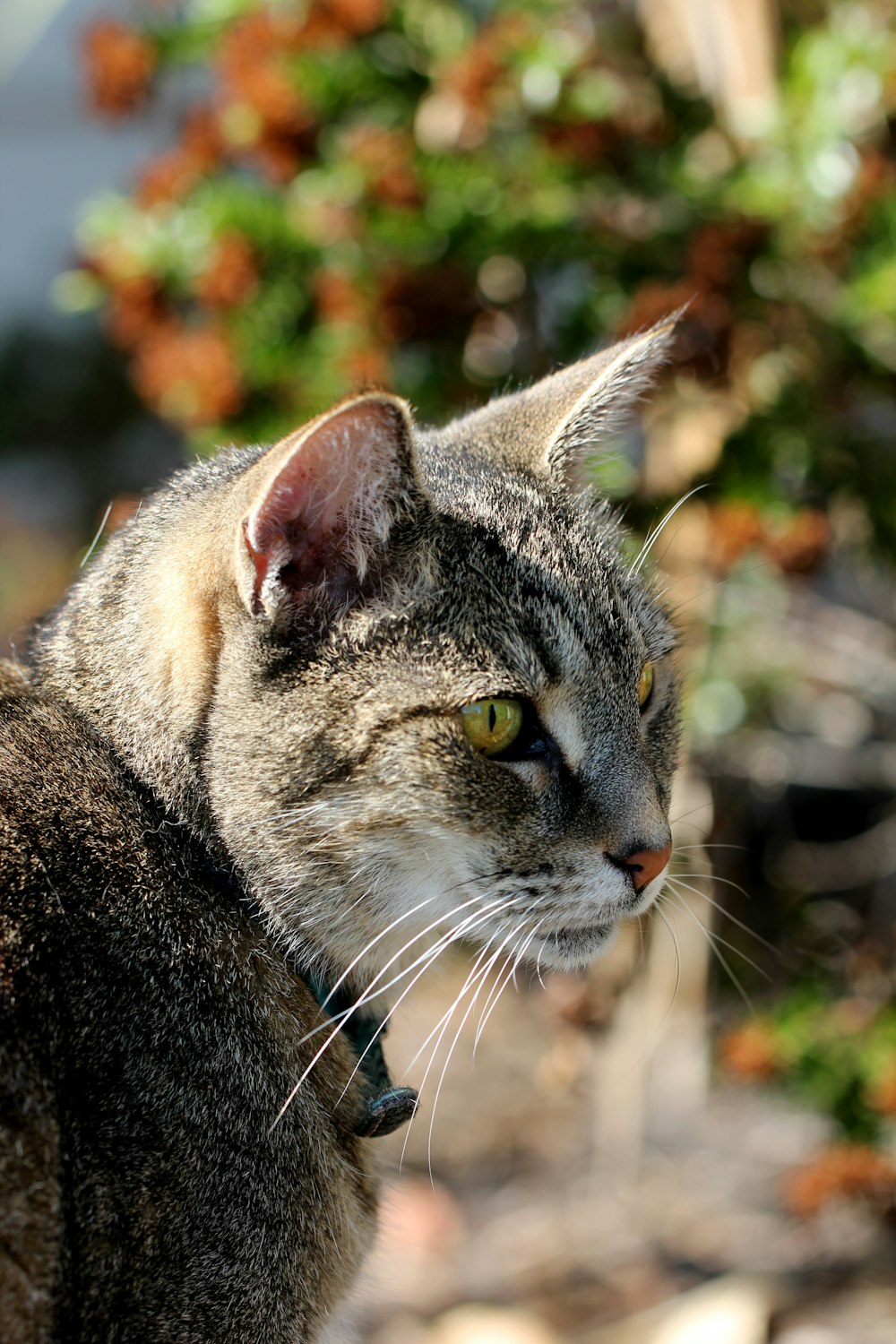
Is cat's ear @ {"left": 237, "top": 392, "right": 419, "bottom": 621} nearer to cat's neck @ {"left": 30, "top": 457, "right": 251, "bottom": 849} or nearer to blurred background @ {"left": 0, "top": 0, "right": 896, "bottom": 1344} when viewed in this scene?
cat's neck @ {"left": 30, "top": 457, "right": 251, "bottom": 849}

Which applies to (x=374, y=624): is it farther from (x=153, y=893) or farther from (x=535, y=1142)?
(x=535, y=1142)

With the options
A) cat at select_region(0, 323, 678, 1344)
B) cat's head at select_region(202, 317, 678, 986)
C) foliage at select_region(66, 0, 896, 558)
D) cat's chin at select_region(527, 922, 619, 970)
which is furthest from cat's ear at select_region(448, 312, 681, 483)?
cat's chin at select_region(527, 922, 619, 970)

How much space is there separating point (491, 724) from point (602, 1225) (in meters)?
2.23

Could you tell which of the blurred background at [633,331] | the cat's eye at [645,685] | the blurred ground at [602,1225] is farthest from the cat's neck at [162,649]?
the blurred ground at [602,1225]

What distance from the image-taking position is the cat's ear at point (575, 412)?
2031 mm

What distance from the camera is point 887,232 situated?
2.70m

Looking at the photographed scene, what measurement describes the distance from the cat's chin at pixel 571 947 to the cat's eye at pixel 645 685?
0.34 meters

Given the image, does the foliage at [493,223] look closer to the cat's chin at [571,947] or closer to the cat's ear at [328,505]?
the cat's ear at [328,505]

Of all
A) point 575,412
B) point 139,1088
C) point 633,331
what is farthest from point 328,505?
point 633,331

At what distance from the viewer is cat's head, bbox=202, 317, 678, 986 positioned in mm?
1662

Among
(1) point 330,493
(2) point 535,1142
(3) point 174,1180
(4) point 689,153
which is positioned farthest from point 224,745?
(2) point 535,1142

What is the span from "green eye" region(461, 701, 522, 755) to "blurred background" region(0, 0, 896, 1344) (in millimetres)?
924

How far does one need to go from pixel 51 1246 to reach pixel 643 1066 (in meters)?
2.29

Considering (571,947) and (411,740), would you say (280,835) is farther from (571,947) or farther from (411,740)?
(571,947)
